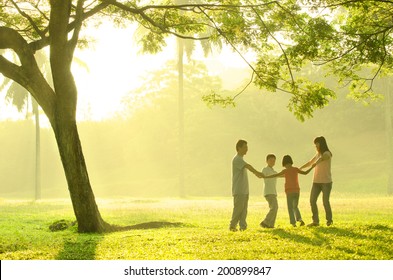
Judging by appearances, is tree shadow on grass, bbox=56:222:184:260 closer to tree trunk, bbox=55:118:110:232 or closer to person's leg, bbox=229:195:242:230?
tree trunk, bbox=55:118:110:232

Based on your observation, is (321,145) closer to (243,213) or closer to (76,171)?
(243,213)

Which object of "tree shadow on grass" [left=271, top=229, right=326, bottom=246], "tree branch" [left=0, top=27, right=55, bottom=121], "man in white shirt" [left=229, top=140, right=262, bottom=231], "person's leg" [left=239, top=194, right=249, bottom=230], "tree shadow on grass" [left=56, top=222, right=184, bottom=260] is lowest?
"tree shadow on grass" [left=56, top=222, right=184, bottom=260]

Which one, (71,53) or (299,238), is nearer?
(299,238)

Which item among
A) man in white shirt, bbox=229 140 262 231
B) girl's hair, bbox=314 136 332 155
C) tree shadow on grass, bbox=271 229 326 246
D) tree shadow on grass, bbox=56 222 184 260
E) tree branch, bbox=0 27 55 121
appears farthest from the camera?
tree branch, bbox=0 27 55 121

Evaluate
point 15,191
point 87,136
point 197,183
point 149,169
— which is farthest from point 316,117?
point 15,191

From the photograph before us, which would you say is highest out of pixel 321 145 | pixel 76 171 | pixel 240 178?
pixel 321 145

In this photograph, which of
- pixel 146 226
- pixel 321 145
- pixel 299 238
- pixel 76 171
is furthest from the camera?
pixel 146 226

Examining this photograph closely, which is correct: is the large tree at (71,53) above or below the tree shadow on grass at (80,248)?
above

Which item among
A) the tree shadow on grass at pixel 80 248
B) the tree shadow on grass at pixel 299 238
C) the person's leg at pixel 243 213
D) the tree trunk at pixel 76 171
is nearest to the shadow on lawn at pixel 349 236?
the tree shadow on grass at pixel 299 238

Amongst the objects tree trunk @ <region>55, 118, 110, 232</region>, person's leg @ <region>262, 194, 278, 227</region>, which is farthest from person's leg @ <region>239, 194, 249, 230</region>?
tree trunk @ <region>55, 118, 110, 232</region>

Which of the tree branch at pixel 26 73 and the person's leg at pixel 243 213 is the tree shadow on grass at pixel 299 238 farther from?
the tree branch at pixel 26 73

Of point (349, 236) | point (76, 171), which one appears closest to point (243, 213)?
point (349, 236)

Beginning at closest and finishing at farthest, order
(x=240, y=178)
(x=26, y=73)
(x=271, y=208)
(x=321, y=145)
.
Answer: (x=240, y=178) < (x=321, y=145) < (x=271, y=208) < (x=26, y=73)
